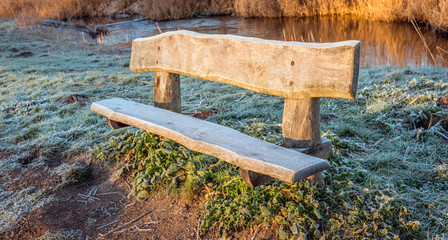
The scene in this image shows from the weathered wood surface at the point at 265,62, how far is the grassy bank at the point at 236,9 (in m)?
8.36

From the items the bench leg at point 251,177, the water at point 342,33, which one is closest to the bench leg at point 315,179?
the bench leg at point 251,177

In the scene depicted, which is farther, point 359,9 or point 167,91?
point 359,9

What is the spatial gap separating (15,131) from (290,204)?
353cm

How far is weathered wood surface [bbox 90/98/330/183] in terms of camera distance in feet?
6.25

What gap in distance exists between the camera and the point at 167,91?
10.9ft

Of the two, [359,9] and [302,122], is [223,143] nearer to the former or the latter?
[302,122]

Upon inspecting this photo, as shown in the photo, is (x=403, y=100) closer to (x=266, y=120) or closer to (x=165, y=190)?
(x=266, y=120)

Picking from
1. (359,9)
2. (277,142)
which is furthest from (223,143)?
(359,9)

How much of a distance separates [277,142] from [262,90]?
655 mm

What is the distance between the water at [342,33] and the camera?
7879mm

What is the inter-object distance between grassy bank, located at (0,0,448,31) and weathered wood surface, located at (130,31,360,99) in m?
8.36

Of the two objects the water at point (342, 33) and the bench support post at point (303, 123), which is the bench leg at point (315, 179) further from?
the water at point (342, 33)

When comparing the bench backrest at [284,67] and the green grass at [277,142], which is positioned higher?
the bench backrest at [284,67]

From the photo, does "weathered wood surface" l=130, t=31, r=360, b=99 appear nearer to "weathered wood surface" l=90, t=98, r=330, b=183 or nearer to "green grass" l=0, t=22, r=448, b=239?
"weathered wood surface" l=90, t=98, r=330, b=183
